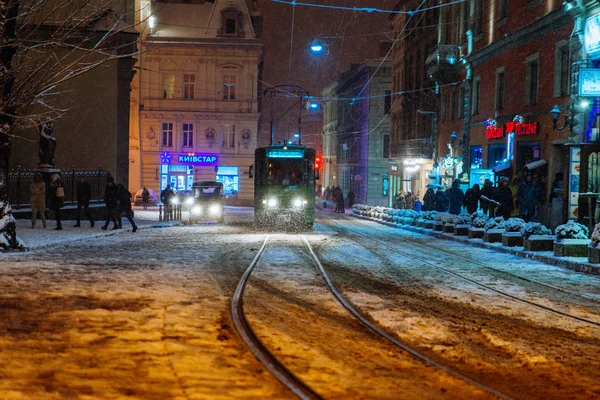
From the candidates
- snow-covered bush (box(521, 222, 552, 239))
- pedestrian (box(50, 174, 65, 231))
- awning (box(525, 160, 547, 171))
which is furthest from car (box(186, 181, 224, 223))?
snow-covered bush (box(521, 222, 552, 239))

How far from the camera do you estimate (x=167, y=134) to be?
66125mm

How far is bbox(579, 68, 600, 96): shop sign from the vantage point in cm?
2256

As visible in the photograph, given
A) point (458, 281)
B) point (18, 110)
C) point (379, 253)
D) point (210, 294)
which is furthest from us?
point (379, 253)

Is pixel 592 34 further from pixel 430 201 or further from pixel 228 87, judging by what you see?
pixel 228 87

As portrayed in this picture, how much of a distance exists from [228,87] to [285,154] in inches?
1486

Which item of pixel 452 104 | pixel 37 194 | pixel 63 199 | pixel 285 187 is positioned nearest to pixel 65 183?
pixel 63 199

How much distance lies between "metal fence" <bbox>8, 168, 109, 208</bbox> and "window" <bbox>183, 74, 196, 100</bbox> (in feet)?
108

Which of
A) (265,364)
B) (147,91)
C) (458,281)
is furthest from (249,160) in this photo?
(265,364)

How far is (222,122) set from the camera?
217 ft

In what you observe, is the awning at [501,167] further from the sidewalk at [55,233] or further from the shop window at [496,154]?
the sidewalk at [55,233]

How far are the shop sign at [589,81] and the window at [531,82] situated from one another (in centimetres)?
820

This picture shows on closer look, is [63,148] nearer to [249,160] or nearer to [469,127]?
→ [469,127]

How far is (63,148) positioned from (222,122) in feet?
104

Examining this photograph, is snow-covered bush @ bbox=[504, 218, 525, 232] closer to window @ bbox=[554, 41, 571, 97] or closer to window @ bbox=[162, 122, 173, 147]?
window @ bbox=[554, 41, 571, 97]
